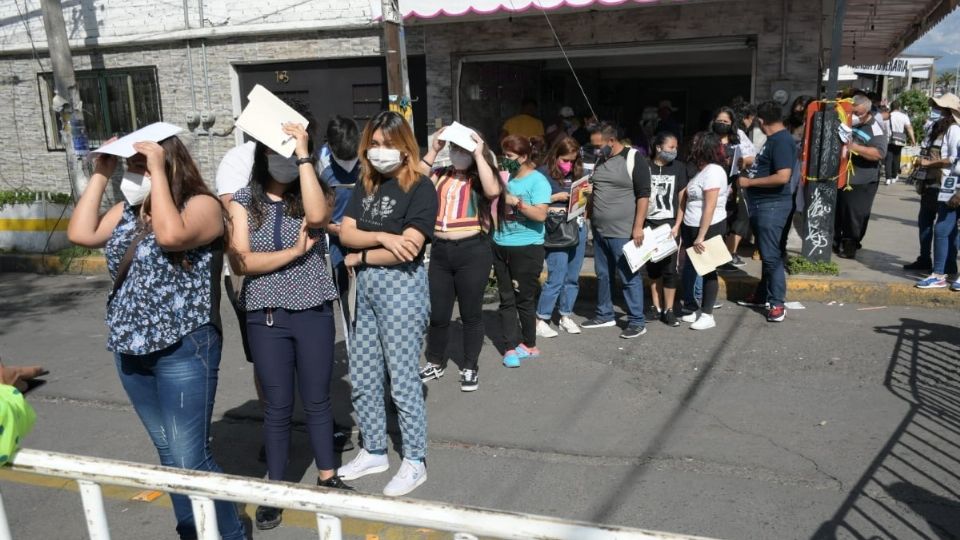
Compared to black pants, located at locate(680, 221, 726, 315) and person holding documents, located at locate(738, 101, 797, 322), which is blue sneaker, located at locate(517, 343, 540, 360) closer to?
black pants, located at locate(680, 221, 726, 315)

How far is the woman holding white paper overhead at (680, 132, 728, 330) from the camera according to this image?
20.7ft

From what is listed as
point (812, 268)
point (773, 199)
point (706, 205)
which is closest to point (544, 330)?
point (706, 205)

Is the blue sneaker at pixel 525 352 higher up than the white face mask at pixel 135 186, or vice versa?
the white face mask at pixel 135 186

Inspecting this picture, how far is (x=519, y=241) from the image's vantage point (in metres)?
5.88

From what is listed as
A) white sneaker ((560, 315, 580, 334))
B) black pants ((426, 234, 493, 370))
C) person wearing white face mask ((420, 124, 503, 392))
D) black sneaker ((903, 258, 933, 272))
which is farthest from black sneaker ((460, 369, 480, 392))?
black sneaker ((903, 258, 933, 272))

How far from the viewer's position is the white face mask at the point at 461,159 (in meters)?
4.88

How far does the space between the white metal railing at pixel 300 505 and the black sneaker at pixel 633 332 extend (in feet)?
15.9

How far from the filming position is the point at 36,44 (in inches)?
501

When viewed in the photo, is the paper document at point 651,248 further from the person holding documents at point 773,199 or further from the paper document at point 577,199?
the person holding documents at point 773,199

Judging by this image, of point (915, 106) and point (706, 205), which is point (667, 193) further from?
point (915, 106)

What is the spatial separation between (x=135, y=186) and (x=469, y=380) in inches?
117

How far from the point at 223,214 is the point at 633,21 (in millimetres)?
7473

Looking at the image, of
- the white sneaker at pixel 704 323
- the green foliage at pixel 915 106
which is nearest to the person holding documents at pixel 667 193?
the white sneaker at pixel 704 323

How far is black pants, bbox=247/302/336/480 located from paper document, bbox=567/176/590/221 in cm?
301
